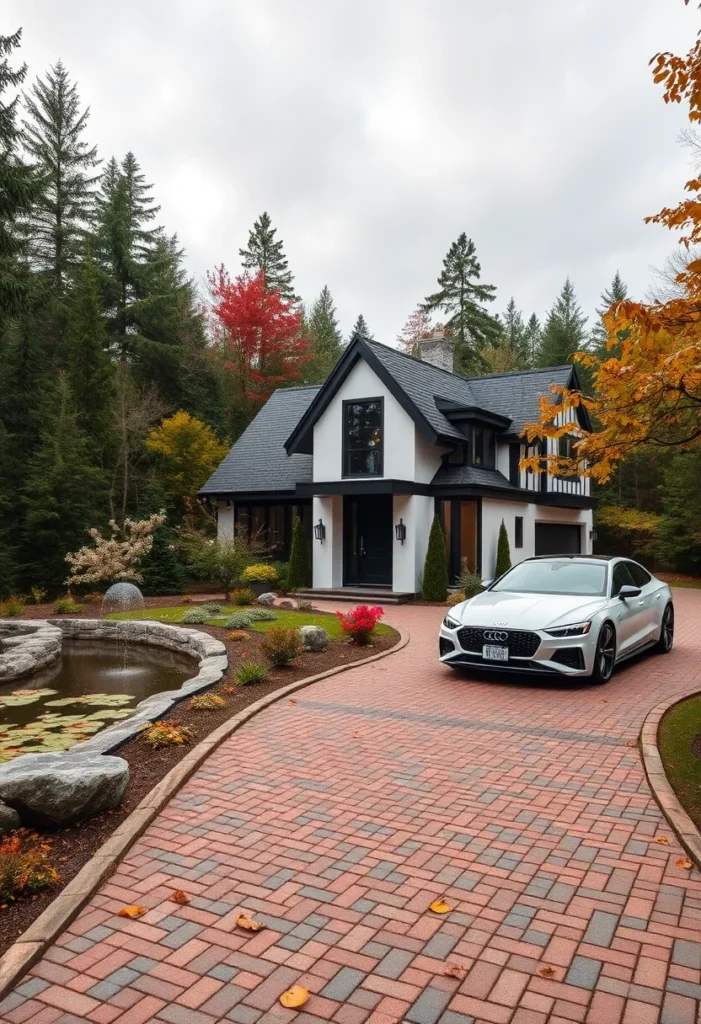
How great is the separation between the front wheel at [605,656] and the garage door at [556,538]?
16194 mm

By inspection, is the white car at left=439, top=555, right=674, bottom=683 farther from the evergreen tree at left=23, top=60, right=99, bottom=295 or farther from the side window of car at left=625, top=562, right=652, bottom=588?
the evergreen tree at left=23, top=60, right=99, bottom=295

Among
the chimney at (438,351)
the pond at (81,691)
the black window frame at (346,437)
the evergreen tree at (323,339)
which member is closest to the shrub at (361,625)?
the pond at (81,691)

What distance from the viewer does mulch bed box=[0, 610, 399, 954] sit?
3455 mm

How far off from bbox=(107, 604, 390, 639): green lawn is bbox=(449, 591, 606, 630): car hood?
3.85m

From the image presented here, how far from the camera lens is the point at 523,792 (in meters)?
5.01

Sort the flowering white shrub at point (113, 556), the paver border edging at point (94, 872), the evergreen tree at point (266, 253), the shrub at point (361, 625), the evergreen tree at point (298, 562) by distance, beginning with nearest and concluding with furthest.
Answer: the paver border edging at point (94, 872) → the shrub at point (361, 625) → the flowering white shrub at point (113, 556) → the evergreen tree at point (298, 562) → the evergreen tree at point (266, 253)

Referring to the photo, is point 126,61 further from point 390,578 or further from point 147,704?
point 390,578

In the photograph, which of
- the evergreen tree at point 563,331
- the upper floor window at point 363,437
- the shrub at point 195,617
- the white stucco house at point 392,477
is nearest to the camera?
the shrub at point 195,617

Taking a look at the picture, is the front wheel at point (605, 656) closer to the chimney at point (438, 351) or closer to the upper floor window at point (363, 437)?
the upper floor window at point (363, 437)

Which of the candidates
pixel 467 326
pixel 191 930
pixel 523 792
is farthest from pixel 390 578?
pixel 467 326

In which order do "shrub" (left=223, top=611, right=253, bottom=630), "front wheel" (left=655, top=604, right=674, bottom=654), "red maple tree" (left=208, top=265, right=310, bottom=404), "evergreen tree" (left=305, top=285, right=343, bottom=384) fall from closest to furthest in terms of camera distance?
1. "front wheel" (left=655, top=604, right=674, bottom=654)
2. "shrub" (left=223, top=611, right=253, bottom=630)
3. "red maple tree" (left=208, top=265, right=310, bottom=404)
4. "evergreen tree" (left=305, top=285, right=343, bottom=384)

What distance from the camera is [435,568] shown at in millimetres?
18531

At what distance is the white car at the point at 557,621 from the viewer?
8.21 meters

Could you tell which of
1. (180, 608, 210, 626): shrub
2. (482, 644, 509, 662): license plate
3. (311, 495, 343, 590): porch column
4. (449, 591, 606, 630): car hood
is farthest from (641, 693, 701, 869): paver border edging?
(311, 495, 343, 590): porch column
